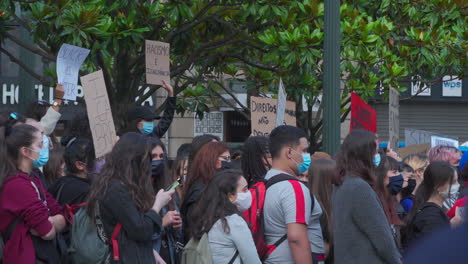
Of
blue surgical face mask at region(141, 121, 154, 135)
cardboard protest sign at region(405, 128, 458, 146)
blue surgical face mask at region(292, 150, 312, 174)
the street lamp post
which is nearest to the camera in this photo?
blue surgical face mask at region(292, 150, 312, 174)

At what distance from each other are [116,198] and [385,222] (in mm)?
1526

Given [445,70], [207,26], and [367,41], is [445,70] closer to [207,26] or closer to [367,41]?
[367,41]

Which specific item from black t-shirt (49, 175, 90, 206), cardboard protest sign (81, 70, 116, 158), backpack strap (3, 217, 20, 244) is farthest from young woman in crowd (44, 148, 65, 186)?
backpack strap (3, 217, 20, 244)

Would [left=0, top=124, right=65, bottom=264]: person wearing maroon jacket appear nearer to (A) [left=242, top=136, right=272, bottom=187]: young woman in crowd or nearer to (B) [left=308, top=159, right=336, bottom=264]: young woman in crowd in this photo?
(A) [left=242, top=136, right=272, bottom=187]: young woman in crowd

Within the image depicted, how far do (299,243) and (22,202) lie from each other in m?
1.65

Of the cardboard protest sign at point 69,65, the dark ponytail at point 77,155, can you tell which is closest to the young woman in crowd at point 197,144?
the dark ponytail at point 77,155

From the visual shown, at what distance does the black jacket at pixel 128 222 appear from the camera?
4.34 metres

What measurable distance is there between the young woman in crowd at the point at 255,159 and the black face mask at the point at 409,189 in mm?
2622

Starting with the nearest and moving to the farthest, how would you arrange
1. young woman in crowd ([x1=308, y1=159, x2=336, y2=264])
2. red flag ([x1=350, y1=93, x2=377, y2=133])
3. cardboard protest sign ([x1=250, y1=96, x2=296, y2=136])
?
1. young woman in crowd ([x1=308, y1=159, x2=336, y2=264])
2. red flag ([x1=350, y1=93, x2=377, y2=133])
3. cardboard protest sign ([x1=250, y1=96, x2=296, y2=136])

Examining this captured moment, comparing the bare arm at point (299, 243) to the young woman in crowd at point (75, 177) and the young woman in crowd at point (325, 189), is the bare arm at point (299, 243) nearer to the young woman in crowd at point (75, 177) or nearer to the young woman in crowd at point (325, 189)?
the young woman in crowd at point (325, 189)

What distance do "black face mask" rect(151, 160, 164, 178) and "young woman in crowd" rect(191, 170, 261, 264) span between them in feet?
1.09

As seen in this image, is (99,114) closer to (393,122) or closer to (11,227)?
(11,227)

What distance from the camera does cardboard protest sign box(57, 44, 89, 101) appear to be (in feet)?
22.9

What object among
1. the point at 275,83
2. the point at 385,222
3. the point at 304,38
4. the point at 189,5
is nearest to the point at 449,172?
the point at 385,222
